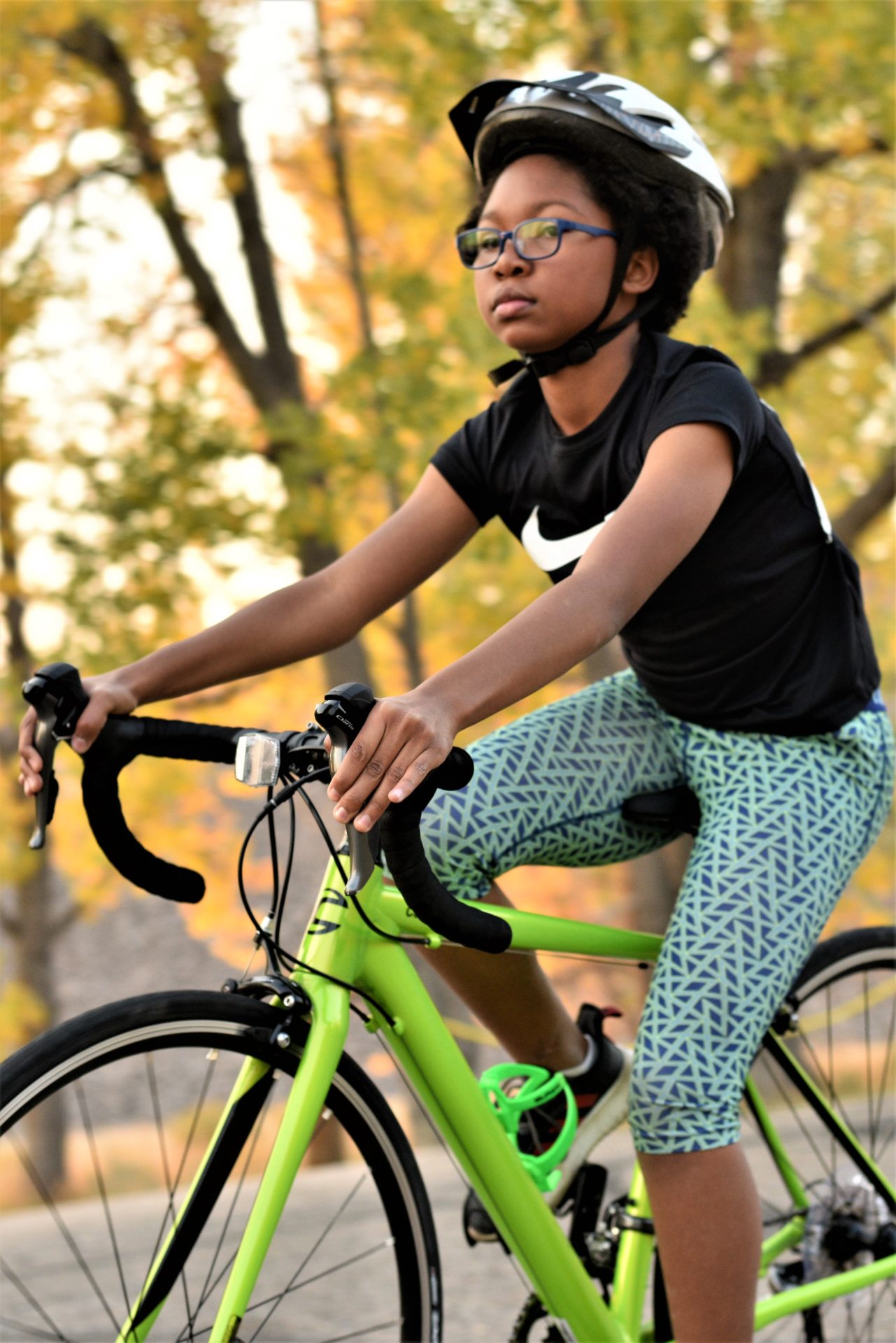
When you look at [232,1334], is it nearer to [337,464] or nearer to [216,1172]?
[216,1172]

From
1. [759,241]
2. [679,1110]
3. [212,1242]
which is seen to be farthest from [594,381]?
[759,241]

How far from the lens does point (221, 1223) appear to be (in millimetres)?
3486

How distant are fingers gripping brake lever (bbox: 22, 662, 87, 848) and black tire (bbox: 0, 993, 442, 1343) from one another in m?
0.29

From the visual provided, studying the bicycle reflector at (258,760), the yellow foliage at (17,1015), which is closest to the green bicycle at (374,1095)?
the bicycle reflector at (258,760)

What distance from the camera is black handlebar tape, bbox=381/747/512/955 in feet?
5.10

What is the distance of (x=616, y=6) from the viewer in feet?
24.3

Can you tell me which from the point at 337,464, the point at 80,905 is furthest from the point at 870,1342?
the point at 80,905

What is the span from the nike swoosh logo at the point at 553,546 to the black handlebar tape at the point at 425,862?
70 cm

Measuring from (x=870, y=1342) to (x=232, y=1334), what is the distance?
1.58 m

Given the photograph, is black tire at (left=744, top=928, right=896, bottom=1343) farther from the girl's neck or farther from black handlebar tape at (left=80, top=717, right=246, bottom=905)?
black handlebar tape at (left=80, top=717, right=246, bottom=905)

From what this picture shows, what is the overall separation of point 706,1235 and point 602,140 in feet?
5.16

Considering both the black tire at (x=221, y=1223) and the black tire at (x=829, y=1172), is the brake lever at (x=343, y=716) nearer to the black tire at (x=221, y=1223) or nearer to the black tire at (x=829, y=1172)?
the black tire at (x=221, y=1223)

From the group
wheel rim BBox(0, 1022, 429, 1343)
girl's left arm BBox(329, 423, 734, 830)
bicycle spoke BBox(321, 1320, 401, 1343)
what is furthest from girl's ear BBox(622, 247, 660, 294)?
bicycle spoke BBox(321, 1320, 401, 1343)

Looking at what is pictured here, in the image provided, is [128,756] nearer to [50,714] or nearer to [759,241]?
[50,714]
